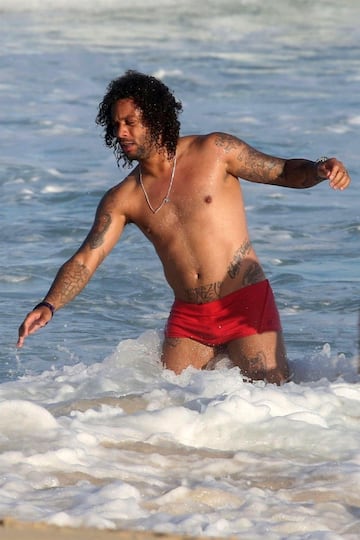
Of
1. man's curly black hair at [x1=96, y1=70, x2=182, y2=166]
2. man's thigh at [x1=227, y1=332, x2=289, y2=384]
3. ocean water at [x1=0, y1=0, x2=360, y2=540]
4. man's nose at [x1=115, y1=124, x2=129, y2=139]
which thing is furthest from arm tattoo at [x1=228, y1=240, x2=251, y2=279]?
man's nose at [x1=115, y1=124, x2=129, y2=139]

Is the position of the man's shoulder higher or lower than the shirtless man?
higher

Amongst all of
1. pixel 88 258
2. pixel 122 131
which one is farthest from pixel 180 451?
pixel 122 131

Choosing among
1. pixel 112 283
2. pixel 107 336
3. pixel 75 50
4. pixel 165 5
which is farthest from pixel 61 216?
pixel 165 5

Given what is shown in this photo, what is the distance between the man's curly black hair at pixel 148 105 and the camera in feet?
18.6

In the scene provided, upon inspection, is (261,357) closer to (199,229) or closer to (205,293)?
(205,293)

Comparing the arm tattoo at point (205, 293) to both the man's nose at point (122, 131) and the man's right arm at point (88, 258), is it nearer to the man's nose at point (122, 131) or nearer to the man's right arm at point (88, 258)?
the man's right arm at point (88, 258)

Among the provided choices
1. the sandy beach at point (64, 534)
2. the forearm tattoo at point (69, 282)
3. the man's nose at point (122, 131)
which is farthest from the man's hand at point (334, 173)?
the sandy beach at point (64, 534)

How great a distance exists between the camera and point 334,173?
5.31 m

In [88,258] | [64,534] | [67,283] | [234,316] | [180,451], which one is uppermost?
[88,258]

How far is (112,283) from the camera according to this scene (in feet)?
27.3

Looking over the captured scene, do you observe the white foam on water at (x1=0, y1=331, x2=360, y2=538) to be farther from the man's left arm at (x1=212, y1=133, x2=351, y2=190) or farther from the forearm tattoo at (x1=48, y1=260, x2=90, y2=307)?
the man's left arm at (x1=212, y1=133, x2=351, y2=190)

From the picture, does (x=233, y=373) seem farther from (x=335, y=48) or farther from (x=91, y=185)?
(x=335, y=48)

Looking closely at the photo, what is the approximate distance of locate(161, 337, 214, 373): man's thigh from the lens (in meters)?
5.95

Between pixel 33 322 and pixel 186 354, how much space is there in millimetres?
991
